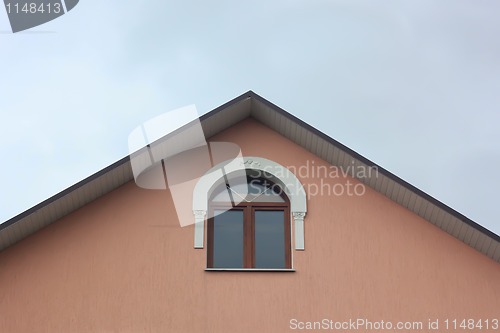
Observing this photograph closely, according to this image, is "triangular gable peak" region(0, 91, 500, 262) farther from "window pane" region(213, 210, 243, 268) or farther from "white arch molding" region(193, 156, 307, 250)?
"window pane" region(213, 210, 243, 268)

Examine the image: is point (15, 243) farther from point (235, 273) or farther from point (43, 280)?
point (235, 273)

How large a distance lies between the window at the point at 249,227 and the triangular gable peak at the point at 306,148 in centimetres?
91

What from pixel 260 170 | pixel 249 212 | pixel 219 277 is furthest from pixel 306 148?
pixel 219 277

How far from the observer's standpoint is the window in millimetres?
9773

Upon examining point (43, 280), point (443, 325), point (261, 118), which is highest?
point (261, 118)

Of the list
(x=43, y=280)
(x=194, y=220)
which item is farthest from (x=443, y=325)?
(x=43, y=280)

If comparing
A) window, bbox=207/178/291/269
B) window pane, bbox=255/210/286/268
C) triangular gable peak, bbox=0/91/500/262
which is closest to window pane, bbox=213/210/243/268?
window, bbox=207/178/291/269

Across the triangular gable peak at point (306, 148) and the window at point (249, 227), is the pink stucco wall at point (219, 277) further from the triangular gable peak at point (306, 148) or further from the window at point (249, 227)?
the window at point (249, 227)

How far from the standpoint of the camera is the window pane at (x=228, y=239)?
32.0 feet

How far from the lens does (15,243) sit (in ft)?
31.5

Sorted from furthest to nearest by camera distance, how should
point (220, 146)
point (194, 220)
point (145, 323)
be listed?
point (220, 146) < point (194, 220) < point (145, 323)

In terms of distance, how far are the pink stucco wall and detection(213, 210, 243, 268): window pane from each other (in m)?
0.28

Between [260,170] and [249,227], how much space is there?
0.90 meters

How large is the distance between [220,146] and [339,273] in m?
2.63
